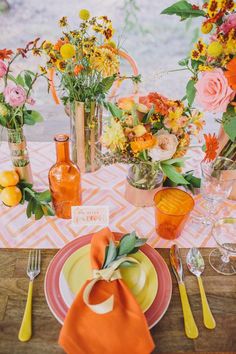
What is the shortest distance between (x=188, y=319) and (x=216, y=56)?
0.61 meters

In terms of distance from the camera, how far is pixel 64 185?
98cm

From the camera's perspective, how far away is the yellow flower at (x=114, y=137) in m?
0.86

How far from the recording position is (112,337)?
651 mm

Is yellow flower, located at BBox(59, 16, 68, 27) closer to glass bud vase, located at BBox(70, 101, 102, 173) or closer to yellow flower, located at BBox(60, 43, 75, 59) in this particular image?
yellow flower, located at BBox(60, 43, 75, 59)

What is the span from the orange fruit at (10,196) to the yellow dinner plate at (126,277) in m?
0.28

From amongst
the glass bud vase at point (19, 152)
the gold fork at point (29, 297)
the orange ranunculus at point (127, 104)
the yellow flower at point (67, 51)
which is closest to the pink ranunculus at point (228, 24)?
the orange ranunculus at point (127, 104)

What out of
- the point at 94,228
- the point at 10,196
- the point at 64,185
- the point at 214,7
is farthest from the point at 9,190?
the point at 214,7

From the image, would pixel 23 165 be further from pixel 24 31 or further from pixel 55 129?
pixel 24 31

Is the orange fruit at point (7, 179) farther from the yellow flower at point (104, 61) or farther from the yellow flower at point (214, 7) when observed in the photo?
the yellow flower at point (214, 7)

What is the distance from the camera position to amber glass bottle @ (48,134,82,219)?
3.10 feet

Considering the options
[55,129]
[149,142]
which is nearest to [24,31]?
Answer: [55,129]

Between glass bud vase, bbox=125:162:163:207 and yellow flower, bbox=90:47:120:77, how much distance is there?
0.91 feet

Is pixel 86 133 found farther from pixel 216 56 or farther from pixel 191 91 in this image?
pixel 216 56

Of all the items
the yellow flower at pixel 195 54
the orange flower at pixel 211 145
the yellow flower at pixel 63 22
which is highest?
the yellow flower at pixel 63 22
